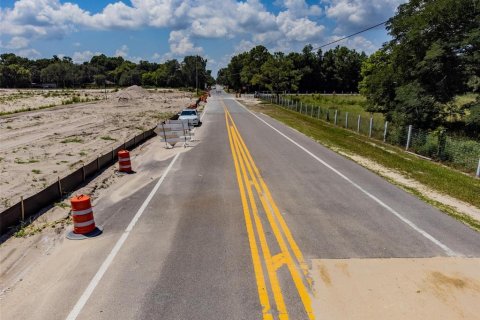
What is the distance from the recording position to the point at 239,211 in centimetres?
959

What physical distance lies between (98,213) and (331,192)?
270 inches

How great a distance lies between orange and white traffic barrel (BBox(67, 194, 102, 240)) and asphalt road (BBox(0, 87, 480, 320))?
0.39 metres

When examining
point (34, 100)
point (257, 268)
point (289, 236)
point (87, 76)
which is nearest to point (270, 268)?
point (257, 268)

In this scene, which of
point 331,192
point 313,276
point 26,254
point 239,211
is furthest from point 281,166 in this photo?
point 26,254

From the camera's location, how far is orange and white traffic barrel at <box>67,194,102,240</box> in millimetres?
8086

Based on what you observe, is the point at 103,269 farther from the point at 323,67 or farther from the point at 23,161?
the point at 323,67

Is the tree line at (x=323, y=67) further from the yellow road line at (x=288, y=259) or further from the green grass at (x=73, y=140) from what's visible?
the yellow road line at (x=288, y=259)

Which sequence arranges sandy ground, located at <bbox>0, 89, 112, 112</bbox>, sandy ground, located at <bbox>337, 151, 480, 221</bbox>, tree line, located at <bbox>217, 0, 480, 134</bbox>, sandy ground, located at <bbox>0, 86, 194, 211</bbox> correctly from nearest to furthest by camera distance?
1. sandy ground, located at <bbox>337, 151, 480, 221</bbox>
2. sandy ground, located at <bbox>0, 86, 194, 211</bbox>
3. tree line, located at <bbox>217, 0, 480, 134</bbox>
4. sandy ground, located at <bbox>0, 89, 112, 112</bbox>

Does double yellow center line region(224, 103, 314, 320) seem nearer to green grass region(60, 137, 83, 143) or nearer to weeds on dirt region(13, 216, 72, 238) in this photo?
weeds on dirt region(13, 216, 72, 238)

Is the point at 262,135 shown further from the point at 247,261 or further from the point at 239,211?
the point at 247,261

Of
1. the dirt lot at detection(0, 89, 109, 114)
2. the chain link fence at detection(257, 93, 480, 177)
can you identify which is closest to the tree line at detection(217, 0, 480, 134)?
the chain link fence at detection(257, 93, 480, 177)

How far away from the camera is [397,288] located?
6012 millimetres

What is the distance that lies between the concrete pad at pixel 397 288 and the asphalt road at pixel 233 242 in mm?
304

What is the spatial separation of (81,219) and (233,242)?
3.44 metres
